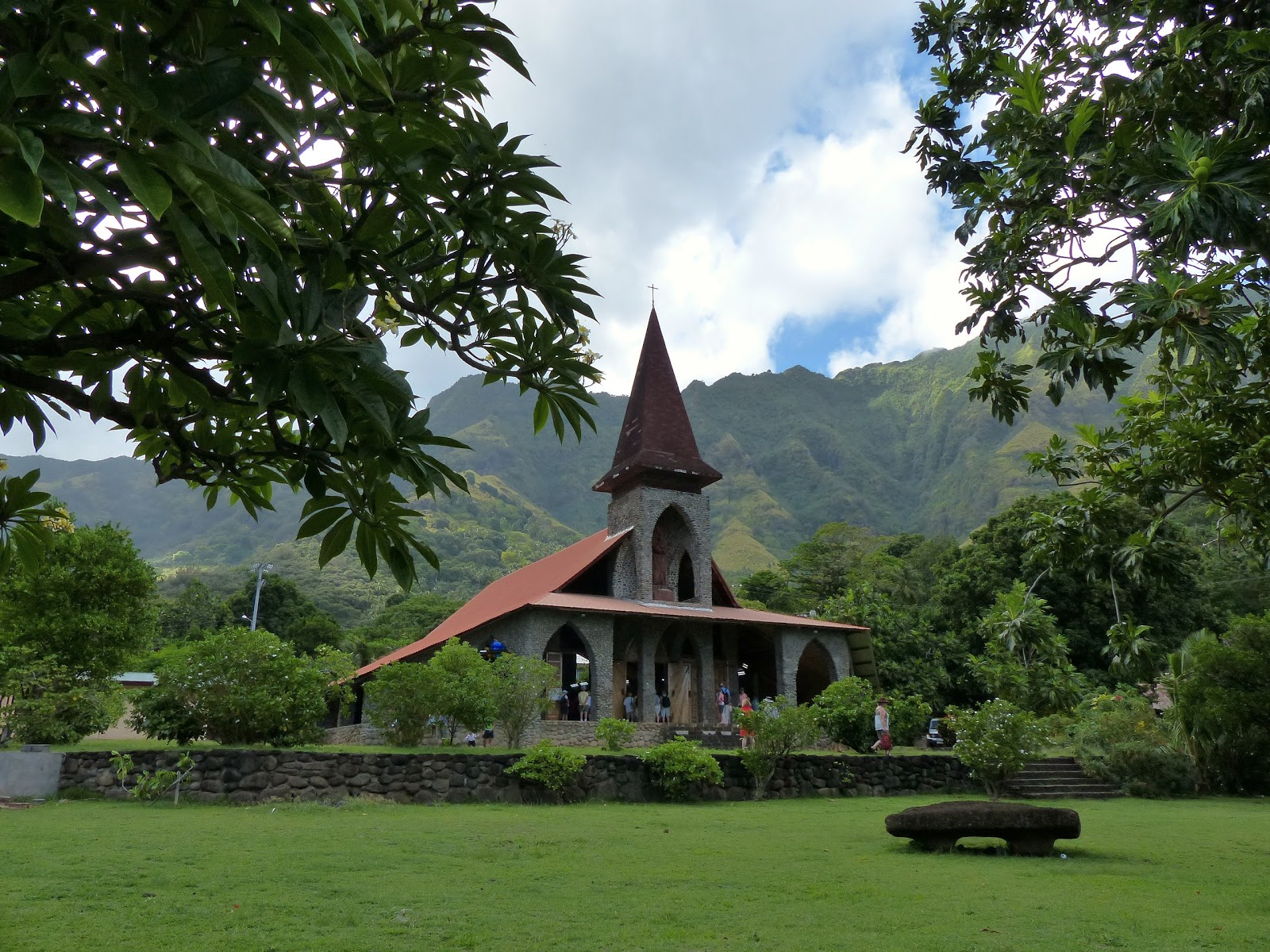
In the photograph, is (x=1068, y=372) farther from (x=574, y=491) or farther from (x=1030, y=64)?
(x=574, y=491)

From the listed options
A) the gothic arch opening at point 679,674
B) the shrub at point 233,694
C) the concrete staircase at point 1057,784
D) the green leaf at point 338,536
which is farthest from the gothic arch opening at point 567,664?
the green leaf at point 338,536

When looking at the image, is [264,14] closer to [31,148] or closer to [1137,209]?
[31,148]

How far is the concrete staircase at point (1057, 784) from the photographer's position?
50.5 ft

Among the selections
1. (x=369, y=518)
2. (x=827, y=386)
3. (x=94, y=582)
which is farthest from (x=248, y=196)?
(x=827, y=386)

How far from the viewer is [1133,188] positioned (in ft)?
11.5

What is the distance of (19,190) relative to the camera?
1332 mm

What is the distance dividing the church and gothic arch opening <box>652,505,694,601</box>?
29mm

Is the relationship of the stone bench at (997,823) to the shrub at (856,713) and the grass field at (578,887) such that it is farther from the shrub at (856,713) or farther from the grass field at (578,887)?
the shrub at (856,713)

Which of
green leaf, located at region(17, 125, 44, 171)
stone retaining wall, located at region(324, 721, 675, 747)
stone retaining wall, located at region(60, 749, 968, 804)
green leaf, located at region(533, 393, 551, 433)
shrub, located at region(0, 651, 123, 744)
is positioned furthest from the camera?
stone retaining wall, located at region(324, 721, 675, 747)

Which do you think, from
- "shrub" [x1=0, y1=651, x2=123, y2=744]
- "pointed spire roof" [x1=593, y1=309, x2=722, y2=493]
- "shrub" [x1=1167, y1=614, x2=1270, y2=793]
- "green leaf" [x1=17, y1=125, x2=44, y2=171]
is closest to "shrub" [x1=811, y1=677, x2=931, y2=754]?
"shrub" [x1=1167, y1=614, x2=1270, y2=793]

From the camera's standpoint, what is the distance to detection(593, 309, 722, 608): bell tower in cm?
2277

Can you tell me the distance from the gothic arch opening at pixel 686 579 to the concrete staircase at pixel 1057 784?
30.7ft

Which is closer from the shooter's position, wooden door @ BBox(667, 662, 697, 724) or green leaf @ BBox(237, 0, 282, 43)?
green leaf @ BBox(237, 0, 282, 43)

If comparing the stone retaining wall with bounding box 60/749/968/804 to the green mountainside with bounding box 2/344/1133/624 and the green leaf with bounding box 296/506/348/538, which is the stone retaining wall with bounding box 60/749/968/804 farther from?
the green mountainside with bounding box 2/344/1133/624
